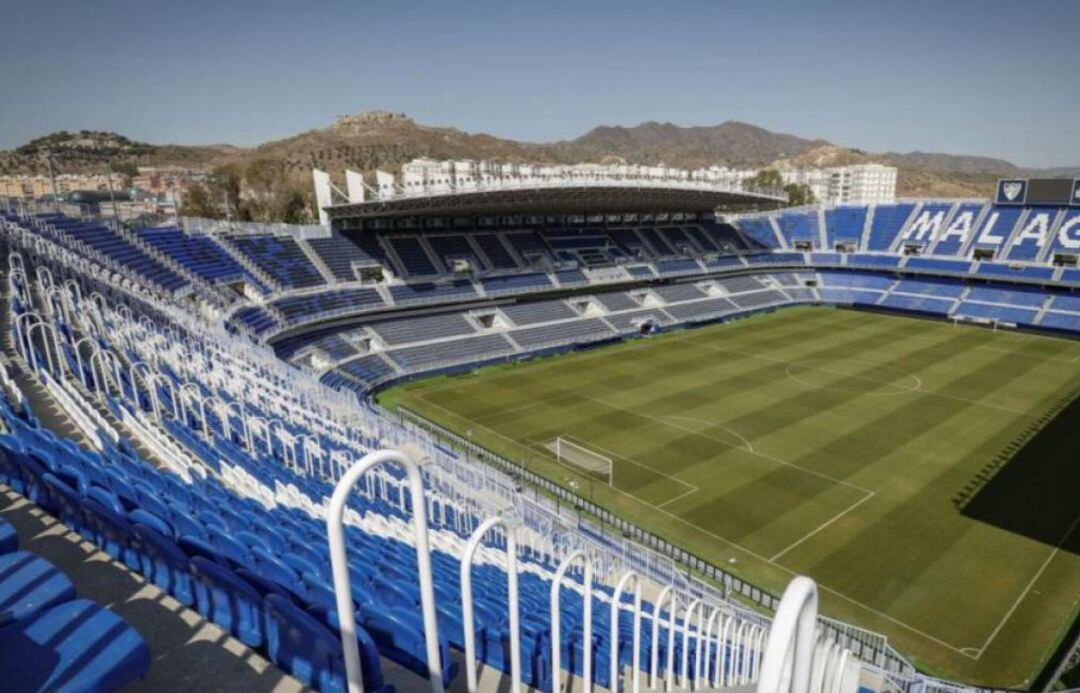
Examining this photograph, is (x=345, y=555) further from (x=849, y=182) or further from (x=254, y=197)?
(x=849, y=182)

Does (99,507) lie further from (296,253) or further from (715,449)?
(296,253)

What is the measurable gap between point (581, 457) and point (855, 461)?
11.5 meters

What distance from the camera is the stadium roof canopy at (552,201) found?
41.3 meters

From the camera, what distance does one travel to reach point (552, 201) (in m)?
47.7

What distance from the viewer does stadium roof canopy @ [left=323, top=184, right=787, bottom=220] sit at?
41344 mm

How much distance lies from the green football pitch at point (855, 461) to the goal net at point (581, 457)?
406 mm

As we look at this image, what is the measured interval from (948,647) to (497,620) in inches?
563

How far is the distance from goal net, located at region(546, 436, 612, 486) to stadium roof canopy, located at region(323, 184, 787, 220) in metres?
18.5

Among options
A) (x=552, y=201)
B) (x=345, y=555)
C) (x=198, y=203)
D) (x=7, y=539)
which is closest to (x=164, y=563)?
(x=7, y=539)

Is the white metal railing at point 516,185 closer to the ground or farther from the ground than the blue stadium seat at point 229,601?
farther from the ground

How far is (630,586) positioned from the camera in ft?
55.1

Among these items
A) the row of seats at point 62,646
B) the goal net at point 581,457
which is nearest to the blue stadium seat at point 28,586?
the row of seats at point 62,646

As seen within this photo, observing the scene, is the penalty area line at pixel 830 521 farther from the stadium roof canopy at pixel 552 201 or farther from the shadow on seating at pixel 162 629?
the stadium roof canopy at pixel 552 201

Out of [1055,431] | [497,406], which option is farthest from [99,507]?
[1055,431]
